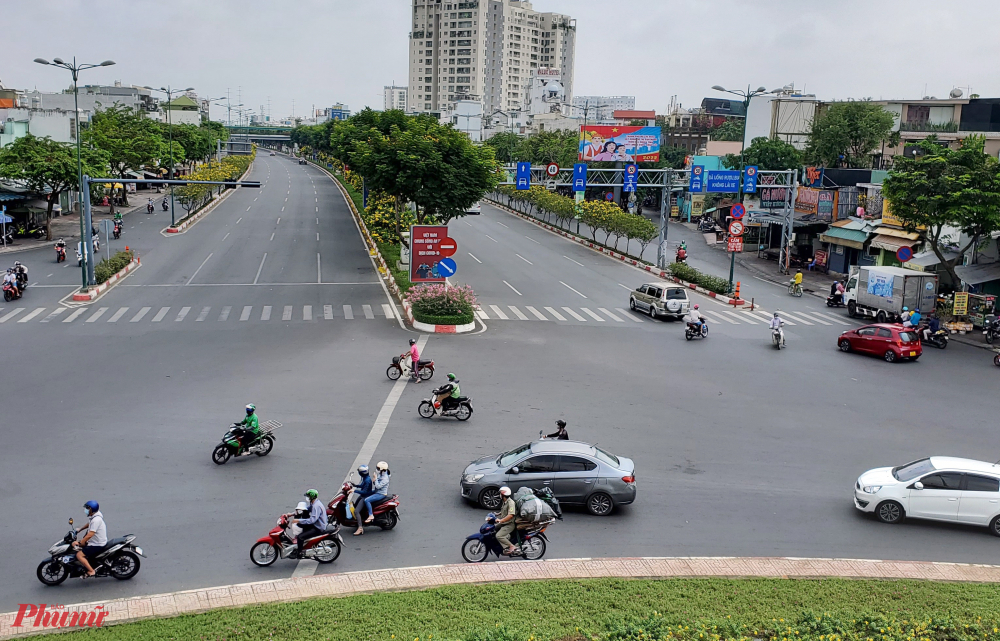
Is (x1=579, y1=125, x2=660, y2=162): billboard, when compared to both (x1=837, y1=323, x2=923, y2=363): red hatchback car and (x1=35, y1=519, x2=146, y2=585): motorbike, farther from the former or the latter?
(x1=35, y1=519, x2=146, y2=585): motorbike

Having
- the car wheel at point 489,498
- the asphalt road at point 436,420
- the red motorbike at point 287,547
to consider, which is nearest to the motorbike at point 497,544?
the asphalt road at point 436,420

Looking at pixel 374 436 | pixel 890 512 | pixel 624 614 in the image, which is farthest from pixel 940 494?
pixel 374 436

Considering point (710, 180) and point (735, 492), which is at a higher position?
point (710, 180)

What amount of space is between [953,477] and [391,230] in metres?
41.0

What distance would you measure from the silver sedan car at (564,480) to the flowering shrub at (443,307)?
1766cm

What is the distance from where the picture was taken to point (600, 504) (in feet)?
52.2

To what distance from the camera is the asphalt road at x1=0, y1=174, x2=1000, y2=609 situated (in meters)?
14.6

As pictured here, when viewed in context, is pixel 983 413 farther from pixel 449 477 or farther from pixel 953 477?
pixel 449 477

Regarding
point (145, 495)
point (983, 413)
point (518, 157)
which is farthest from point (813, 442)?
point (518, 157)

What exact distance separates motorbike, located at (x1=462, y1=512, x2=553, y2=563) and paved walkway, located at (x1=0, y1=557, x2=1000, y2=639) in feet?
1.10

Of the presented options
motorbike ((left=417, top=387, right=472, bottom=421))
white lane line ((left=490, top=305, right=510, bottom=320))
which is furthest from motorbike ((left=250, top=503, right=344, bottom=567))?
white lane line ((left=490, top=305, right=510, bottom=320))

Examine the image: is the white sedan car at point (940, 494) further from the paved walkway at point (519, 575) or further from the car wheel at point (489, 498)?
the car wheel at point (489, 498)

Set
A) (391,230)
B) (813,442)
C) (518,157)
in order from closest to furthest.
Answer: (813,442) → (391,230) → (518,157)

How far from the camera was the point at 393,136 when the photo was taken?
159ft
